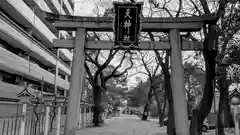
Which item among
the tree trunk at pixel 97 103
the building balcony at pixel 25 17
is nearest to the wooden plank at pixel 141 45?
the building balcony at pixel 25 17

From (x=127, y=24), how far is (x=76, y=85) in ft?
10.3

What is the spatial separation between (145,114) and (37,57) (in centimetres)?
1906

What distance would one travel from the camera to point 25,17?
18.3 m

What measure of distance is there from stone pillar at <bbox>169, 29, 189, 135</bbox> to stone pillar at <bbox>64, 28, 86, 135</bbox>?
144 inches

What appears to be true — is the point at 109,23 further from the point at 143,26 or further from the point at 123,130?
the point at 123,130

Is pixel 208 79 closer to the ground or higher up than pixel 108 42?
closer to the ground

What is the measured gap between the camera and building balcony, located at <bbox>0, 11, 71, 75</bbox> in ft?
49.0

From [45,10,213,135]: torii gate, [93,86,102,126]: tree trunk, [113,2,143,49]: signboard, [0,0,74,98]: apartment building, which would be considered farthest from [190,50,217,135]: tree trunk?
[93,86,102,126]: tree trunk

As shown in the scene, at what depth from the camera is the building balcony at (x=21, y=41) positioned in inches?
588

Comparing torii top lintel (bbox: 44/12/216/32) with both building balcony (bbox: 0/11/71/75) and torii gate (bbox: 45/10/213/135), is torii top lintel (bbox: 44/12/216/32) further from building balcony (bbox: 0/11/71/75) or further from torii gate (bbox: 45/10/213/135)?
building balcony (bbox: 0/11/71/75)

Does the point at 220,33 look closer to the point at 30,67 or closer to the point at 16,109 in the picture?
the point at 16,109

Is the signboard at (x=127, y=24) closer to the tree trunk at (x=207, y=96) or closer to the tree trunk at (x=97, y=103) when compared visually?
the tree trunk at (x=207, y=96)

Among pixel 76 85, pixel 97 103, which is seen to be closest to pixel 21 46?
pixel 97 103

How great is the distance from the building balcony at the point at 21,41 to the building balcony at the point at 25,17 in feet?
4.63
